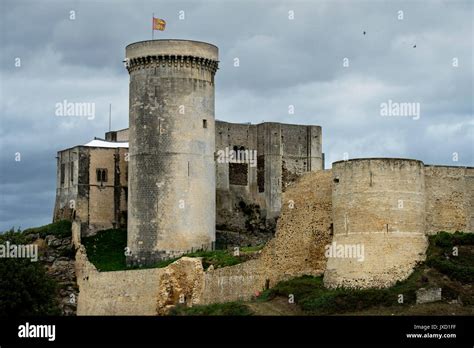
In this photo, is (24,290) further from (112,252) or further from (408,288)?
(408,288)

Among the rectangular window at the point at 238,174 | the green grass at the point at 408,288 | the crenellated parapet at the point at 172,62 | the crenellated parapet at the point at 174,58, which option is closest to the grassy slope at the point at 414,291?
the green grass at the point at 408,288

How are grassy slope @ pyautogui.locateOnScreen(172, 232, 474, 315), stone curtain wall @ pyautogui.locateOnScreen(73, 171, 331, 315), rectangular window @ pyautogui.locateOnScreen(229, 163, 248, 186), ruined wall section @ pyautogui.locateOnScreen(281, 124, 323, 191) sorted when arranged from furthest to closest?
ruined wall section @ pyautogui.locateOnScreen(281, 124, 323, 191), rectangular window @ pyautogui.locateOnScreen(229, 163, 248, 186), stone curtain wall @ pyautogui.locateOnScreen(73, 171, 331, 315), grassy slope @ pyautogui.locateOnScreen(172, 232, 474, 315)

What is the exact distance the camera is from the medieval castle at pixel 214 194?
53969 mm

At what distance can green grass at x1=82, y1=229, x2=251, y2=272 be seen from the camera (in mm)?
63281

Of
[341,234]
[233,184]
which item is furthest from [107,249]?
[341,234]

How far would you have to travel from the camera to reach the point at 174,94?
66625mm

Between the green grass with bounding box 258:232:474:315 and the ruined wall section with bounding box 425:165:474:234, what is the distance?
2.92 ft

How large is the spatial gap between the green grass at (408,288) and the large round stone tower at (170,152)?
11428 millimetres

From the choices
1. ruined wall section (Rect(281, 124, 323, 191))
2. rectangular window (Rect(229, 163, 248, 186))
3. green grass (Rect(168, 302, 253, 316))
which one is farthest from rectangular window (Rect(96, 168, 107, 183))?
green grass (Rect(168, 302, 253, 316))

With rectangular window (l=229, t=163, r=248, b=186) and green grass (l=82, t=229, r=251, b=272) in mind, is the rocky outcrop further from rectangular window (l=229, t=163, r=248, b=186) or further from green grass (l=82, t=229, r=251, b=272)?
rectangular window (l=229, t=163, r=248, b=186)

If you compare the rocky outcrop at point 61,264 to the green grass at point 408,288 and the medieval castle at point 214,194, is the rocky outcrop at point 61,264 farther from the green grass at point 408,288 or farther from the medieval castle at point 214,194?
the green grass at point 408,288

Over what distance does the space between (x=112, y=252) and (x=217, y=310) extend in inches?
526

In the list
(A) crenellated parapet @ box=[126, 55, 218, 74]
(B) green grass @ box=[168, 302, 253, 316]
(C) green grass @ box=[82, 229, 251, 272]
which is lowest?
(B) green grass @ box=[168, 302, 253, 316]

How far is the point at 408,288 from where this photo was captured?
52844 mm
